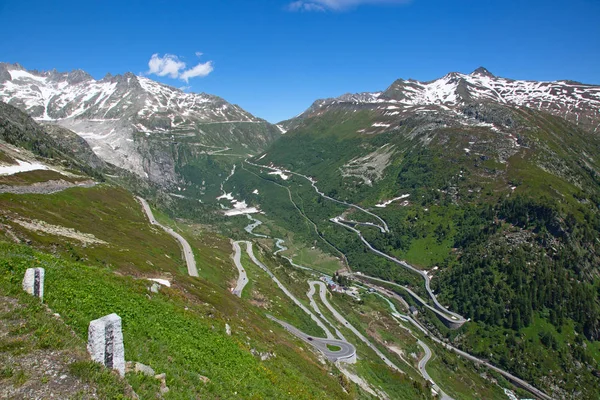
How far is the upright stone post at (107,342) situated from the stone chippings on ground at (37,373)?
0.58 meters

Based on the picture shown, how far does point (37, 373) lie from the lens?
12.2 metres

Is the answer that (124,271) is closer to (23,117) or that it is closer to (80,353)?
(80,353)

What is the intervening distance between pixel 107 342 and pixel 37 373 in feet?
7.35

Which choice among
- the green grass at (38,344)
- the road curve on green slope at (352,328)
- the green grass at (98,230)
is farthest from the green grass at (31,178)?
the road curve on green slope at (352,328)

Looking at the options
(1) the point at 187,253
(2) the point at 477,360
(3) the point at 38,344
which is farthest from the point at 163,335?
(2) the point at 477,360

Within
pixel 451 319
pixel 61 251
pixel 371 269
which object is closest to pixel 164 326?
pixel 61 251

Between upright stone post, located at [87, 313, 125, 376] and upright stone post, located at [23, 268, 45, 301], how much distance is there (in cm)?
621

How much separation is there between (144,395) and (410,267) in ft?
563

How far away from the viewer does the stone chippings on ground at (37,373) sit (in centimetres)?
1148

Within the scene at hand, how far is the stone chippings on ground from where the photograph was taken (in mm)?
11484

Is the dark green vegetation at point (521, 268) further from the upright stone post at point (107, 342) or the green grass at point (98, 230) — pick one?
the upright stone post at point (107, 342)

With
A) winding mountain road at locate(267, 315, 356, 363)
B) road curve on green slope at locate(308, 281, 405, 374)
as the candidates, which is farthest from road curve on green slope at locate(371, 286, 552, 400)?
winding mountain road at locate(267, 315, 356, 363)

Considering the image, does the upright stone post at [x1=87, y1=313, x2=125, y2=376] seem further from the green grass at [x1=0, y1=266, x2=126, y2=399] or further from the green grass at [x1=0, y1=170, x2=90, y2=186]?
the green grass at [x1=0, y1=170, x2=90, y2=186]

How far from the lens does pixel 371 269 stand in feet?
579
